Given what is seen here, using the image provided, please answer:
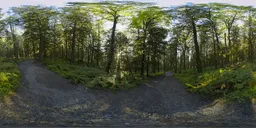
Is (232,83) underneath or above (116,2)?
underneath

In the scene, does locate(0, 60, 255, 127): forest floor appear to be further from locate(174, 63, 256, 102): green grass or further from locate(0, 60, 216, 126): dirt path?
locate(174, 63, 256, 102): green grass

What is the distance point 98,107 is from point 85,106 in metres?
0.75

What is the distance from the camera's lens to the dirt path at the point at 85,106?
32.6ft

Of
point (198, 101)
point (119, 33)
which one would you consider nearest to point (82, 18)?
point (119, 33)

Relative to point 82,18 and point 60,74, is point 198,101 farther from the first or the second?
point 82,18

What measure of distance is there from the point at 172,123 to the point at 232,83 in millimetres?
7292

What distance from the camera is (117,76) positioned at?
21.6 meters

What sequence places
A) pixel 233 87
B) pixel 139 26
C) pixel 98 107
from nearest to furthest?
pixel 98 107, pixel 233 87, pixel 139 26

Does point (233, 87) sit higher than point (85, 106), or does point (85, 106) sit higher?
point (233, 87)

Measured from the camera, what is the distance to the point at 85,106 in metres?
13.4

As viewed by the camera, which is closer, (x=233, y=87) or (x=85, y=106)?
(x=85, y=106)

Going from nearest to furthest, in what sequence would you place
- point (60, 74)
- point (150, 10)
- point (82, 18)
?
point (60, 74)
point (150, 10)
point (82, 18)

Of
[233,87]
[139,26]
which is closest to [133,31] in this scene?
[139,26]

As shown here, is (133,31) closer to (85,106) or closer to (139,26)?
(139,26)
